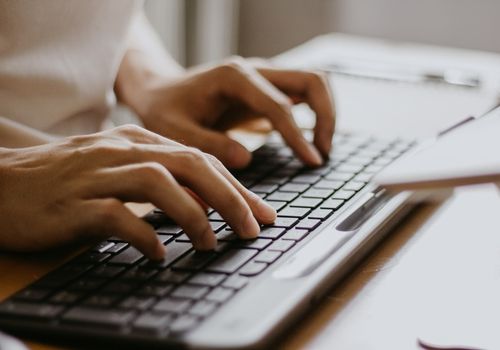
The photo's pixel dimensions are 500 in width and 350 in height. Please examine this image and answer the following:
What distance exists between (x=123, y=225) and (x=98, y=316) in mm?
99

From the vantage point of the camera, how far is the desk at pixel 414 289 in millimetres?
542

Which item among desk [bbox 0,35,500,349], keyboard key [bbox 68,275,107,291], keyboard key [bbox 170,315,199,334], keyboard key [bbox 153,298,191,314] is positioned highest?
keyboard key [bbox 170,315,199,334]

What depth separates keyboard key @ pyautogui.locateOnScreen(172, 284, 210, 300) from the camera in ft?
1.72

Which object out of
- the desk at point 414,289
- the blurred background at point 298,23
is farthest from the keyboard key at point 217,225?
the blurred background at point 298,23

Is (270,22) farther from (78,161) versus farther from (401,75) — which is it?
(78,161)

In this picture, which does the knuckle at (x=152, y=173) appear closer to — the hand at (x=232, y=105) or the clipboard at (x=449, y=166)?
the clipboard at (x=449, y=166)

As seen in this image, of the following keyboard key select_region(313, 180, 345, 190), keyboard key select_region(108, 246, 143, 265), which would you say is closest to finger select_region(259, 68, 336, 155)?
keyboard key select_region(313, 180, 345, 190)

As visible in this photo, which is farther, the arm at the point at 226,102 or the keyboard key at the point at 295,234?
the arm at the point at 226,102

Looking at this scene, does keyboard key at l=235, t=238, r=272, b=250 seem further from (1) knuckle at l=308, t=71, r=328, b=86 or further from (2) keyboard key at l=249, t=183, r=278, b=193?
(1) knuckle at l=308, t=71, r=328, b=86

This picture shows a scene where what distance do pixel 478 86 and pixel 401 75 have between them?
0.12 metres

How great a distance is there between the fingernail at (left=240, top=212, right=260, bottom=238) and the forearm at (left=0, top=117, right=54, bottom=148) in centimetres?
28

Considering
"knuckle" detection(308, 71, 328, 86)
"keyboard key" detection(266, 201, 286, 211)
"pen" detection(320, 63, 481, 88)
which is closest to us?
"keyboard key" detection(266, 201, 286, 211)

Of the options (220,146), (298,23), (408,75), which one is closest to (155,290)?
(220,146)

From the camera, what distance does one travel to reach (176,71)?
1.09 metres
